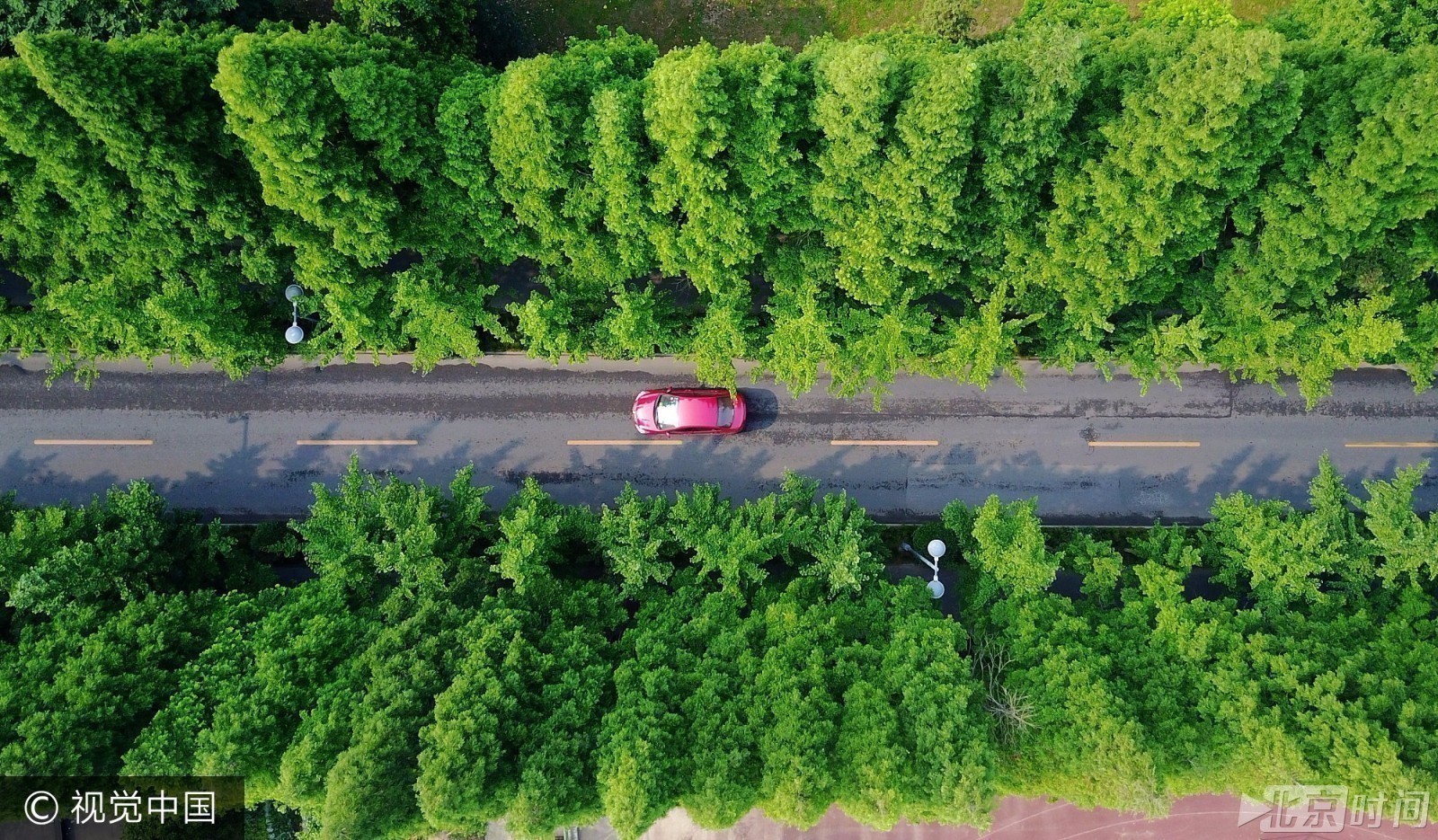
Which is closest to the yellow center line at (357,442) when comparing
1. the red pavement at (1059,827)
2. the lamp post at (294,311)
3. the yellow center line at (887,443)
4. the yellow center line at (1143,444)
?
the lamp post at (294,311)

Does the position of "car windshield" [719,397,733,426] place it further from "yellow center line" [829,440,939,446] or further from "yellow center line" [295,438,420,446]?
"yellow center line" [295,438,420,446]

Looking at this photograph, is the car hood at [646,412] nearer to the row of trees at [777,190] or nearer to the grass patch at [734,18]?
the row of trees at [777,190]

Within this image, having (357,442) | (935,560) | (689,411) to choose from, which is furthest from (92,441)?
(935,560)

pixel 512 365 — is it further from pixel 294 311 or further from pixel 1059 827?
pixel 1059 827

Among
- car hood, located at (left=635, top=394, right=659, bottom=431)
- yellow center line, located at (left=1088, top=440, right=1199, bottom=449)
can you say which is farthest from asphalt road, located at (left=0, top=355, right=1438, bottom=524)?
car hood, located at (left=635, top=394, right=659, bottom=431)

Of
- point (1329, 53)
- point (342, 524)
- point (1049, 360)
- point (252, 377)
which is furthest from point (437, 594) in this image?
point (1329, 53)

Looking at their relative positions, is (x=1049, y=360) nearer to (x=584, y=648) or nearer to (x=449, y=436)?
(x=584, y=648)
